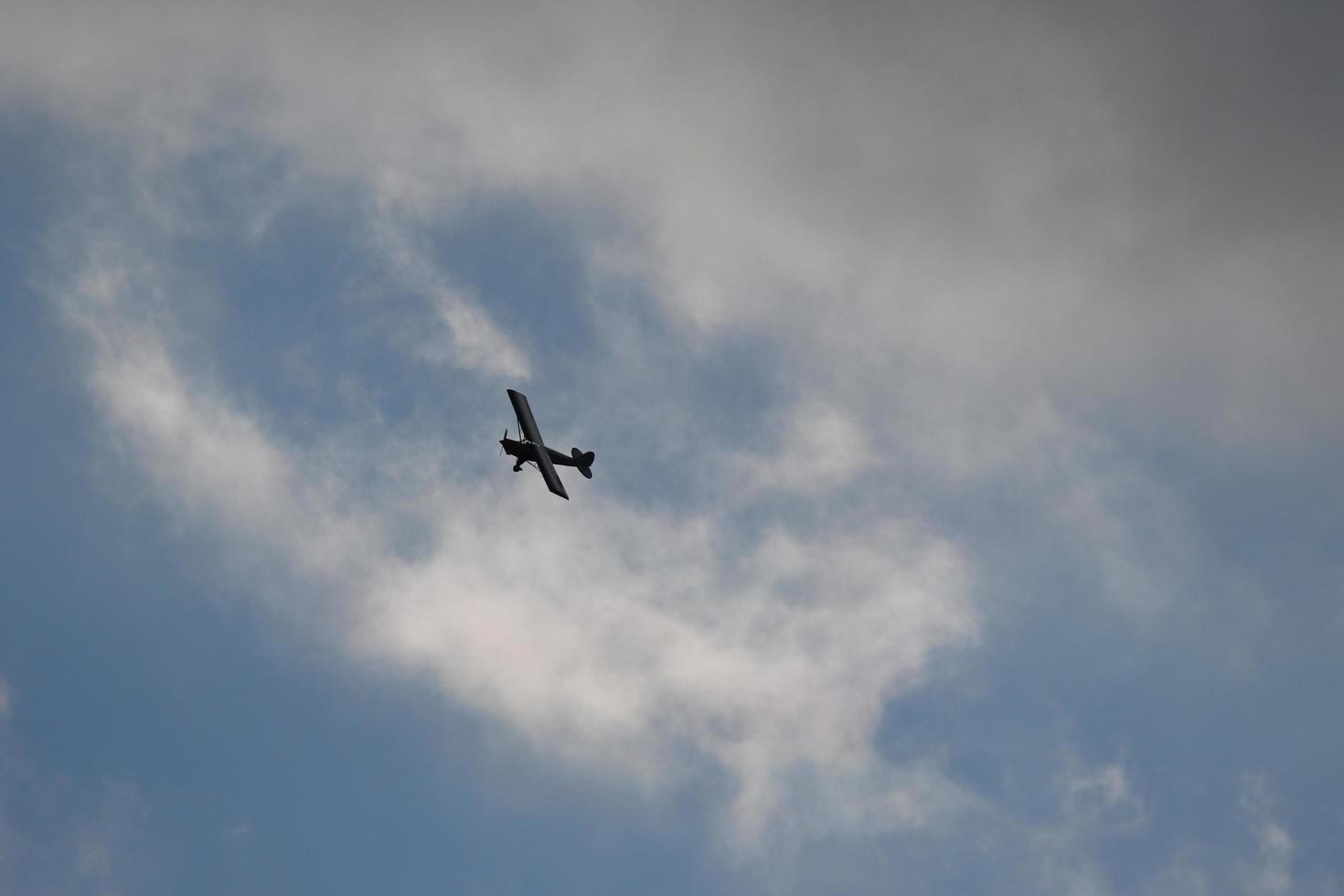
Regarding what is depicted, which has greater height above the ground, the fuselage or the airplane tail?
the airplane tail

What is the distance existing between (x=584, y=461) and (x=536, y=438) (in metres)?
16.5

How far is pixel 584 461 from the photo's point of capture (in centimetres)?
16162

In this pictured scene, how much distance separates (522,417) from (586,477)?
1894 cm

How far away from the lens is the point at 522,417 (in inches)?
5748

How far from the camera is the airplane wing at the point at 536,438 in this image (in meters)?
141

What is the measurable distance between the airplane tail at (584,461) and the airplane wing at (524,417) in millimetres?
14176

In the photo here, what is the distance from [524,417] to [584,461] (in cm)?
1749

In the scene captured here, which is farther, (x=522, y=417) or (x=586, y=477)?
(x=586, y=477)

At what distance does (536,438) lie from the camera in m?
146

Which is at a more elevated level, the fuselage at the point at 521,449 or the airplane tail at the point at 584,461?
the airplane tail at the point at 584,461

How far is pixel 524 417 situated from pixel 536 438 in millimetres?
2961

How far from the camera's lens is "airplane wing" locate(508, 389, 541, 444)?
5704 inches

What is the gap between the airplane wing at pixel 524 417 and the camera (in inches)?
5704

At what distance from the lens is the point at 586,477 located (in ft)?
531
